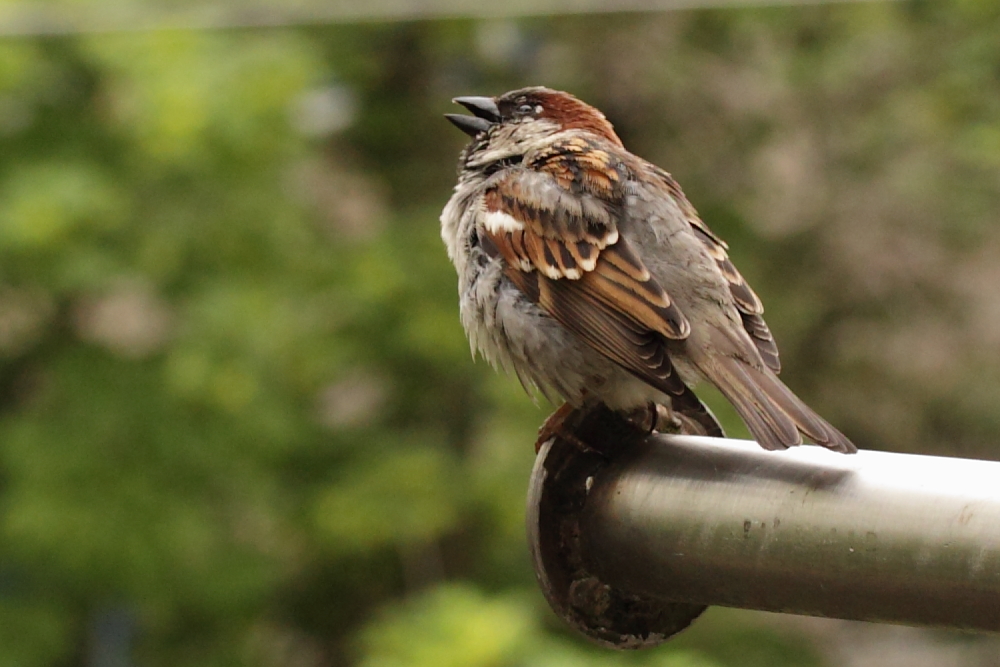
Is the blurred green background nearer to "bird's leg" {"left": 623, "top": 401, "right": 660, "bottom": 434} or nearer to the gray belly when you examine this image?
the gray belly

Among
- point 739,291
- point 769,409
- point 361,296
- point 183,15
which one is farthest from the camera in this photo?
point 361,296

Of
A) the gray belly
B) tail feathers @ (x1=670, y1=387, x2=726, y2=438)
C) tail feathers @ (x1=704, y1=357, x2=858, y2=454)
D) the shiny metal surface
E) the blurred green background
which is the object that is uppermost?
the shiny metal surface

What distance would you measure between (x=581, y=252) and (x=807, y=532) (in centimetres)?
170

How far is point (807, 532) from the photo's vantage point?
1641 millimetres

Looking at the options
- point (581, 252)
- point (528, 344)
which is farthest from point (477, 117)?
point (528, 344)

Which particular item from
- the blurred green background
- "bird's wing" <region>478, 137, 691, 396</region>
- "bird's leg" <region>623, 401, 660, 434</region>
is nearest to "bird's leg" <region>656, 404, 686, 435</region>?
"bird's leg" <region>623, 401, 660, 434</region>

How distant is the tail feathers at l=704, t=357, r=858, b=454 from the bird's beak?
138cm

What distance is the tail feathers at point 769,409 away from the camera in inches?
82.0

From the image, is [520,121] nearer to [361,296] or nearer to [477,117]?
[477,117]

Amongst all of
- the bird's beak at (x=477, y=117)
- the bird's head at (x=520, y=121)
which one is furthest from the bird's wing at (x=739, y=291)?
the bird's beak at (x=477, y=117)

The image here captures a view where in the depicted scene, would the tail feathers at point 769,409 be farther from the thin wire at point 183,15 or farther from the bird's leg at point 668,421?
the thin wire at point 183,15

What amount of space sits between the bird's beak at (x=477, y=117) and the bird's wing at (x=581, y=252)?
412 millimetres

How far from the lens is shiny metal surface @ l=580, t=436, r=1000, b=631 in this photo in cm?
151

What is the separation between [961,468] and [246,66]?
552cm
